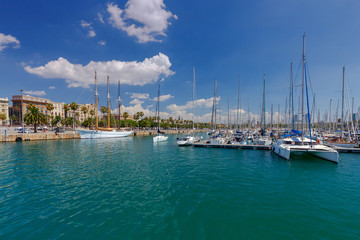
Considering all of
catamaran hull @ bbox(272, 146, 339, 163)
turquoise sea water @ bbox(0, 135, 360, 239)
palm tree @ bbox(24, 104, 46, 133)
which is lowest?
turquoise sea water @ bbox(0, 135, 360, 239)

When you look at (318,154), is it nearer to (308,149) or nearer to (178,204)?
(308,149)

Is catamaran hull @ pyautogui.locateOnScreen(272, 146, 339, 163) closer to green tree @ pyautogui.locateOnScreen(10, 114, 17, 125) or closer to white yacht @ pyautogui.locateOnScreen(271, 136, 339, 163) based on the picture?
white yacht @ pyautogui.locateOnScreen(271, 136, 339, 163)

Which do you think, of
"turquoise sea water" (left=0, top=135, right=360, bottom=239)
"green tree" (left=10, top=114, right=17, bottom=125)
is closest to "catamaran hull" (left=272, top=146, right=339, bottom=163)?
"turquoise sea water" (left=0, top=135, right=360, bottom=239)

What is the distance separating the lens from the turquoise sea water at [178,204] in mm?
8156

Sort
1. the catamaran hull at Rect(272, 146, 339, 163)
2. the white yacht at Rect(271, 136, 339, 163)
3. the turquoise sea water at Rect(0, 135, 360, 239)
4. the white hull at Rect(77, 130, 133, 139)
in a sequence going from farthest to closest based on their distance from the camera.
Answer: the white hull at Rect(77, 130, 133, 139), the white yacht at Rect(271, 136, 339, 163), the catamaran hull at Rect(272, 146, 339, 163), the turquoise sea water at Rect(0, 135, 360, 239)

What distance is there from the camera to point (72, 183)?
14.6 m

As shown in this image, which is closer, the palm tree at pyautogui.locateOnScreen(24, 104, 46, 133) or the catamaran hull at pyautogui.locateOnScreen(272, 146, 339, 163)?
the catamaran hull at pyautogui.locateOnScreen(272, 146, 339, 163)

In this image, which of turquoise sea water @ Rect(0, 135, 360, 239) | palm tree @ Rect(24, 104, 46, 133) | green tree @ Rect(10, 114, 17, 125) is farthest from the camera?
green tree @ Rect(10, 114, 17, 125)

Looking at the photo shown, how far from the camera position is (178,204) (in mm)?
10938

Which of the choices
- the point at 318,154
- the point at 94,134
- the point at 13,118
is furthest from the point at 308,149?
the point at 13,118

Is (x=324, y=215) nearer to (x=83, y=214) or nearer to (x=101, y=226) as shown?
(x=101, y=226)

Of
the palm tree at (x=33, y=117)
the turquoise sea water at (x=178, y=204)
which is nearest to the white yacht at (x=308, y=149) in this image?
the turquoise sea water at (x=178, y=204)

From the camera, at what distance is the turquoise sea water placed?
321 inches

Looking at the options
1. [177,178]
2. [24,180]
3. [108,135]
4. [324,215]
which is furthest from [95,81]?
[324,215]
